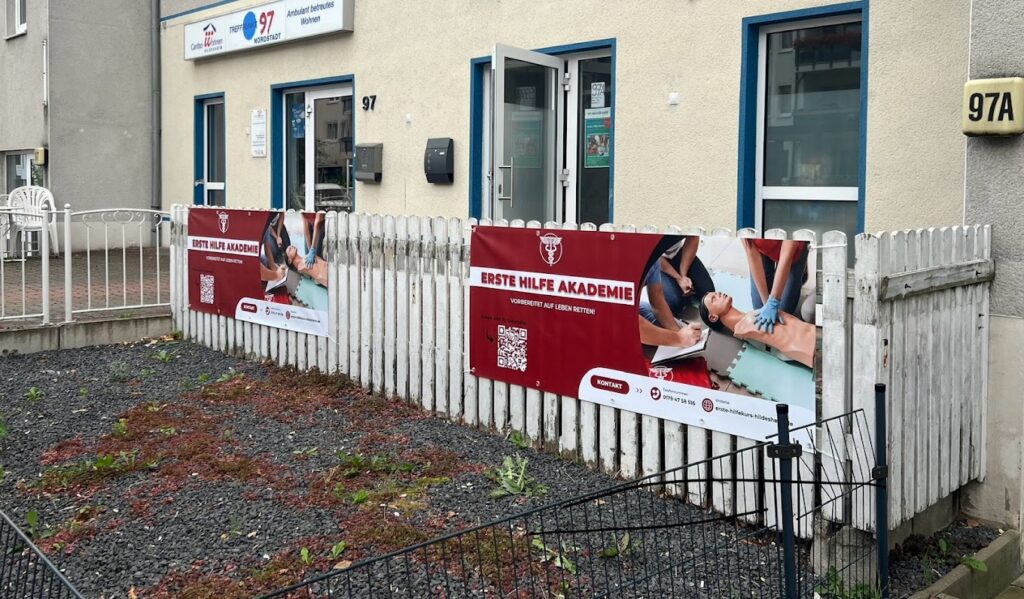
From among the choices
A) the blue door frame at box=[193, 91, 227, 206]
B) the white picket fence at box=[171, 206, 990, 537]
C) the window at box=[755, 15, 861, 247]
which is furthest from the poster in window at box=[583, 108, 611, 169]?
the blue door frame at box=[193, 91, 227, 206]

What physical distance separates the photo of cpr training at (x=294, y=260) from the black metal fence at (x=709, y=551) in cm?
350

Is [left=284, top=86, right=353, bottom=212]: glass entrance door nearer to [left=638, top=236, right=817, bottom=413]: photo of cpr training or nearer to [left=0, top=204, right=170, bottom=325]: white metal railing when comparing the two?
[left=0, top=204, right=170, bottom=325]: white metal railing

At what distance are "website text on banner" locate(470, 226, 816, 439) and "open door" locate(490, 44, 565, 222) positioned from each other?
2.38 meters

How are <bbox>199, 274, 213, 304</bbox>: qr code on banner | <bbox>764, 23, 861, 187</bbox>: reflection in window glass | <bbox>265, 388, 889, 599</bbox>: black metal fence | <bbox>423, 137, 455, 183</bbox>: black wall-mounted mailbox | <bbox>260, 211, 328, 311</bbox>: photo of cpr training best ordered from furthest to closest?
<bbox>423, 137, 455, 183</bbox>: black wall-mounted mailbox < <bbox>199, 274, 213, 304</bbox>: qr code on banner < <bbox>260, 211, 328, 311</bbox>: photo of cpr training < <bbox>764, 23, 861, 187</bbox>: reflection in window glass < <bbox>265, 388, 889, 599</bbox>: black metal fence

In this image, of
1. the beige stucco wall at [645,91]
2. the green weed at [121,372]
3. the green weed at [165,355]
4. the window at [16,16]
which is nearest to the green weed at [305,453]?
the green weed at [121,372]

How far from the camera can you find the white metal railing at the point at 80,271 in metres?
9.20

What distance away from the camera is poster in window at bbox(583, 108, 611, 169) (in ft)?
28.8

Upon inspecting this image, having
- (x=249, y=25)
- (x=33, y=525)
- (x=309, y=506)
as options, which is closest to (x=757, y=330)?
(x=309, y=506)

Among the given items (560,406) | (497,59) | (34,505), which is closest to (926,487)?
(560,406)

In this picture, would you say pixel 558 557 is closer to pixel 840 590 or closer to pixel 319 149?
pixel 840 590

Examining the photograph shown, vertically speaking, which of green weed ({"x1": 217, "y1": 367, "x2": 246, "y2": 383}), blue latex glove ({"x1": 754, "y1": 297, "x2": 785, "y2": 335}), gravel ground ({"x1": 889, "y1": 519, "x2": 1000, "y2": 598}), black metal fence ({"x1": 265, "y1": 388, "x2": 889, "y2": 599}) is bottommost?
gravel ground ({"x1": 889, "y1": 519, "x2": 1000, "y2": 598})

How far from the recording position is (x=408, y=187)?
10547 mm

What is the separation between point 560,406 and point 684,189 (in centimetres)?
283

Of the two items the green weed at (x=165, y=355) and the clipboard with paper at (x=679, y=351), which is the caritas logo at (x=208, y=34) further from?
the clipboard with paper at (x=679, y=351)
